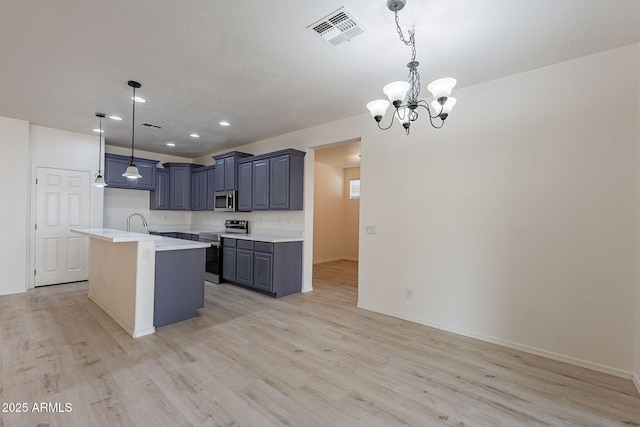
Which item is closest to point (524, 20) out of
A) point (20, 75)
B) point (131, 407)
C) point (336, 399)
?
point (336, 399)

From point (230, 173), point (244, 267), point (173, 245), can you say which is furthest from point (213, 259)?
point (173, 245)

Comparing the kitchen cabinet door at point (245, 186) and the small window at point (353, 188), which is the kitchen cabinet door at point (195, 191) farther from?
the small window at point (353, 188)

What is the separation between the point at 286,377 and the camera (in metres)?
2.31

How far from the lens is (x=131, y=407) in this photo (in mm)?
1925

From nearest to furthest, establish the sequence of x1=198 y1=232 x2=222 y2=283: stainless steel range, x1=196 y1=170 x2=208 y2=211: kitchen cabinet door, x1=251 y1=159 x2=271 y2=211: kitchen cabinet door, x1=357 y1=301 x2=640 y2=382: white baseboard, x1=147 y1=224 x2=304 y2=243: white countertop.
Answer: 1. x1=357 y1=301 x2=640 y2=382: white baseboard
2. x1=147 y1=224 x2=304 y2=243: white countertop
3. x1=251 y1=159 x2=271 y2=211: kitchen cabinet door
4. x1=198 y1=232 x2=222 y2=283: stainless steel range
5. x1=196 y1=170 x2=208 y2=211: kitchen cabinet door

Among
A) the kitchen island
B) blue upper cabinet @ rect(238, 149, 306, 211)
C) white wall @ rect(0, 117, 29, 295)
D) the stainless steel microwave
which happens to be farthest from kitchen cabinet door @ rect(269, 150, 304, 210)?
white wall @ rect(0, 117, 29, 295)

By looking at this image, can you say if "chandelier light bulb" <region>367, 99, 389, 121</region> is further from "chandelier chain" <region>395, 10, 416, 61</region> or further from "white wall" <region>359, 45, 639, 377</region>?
"white wall" <region>359, 45, 639, 377</region>

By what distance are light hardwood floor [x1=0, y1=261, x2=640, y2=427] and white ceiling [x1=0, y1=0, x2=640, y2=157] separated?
8.34ft

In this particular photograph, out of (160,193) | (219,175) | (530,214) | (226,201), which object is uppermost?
(219,175)

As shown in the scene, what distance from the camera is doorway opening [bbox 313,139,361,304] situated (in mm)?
7770

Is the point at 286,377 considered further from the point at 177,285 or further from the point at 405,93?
the point at 405,93

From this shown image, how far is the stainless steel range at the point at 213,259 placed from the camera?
17.3 feet

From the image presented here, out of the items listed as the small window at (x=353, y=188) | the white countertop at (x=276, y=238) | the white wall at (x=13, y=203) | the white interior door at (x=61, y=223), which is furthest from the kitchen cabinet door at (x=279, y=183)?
the small window at (x=353, y=188)

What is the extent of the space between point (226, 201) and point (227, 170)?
2.04 ft
